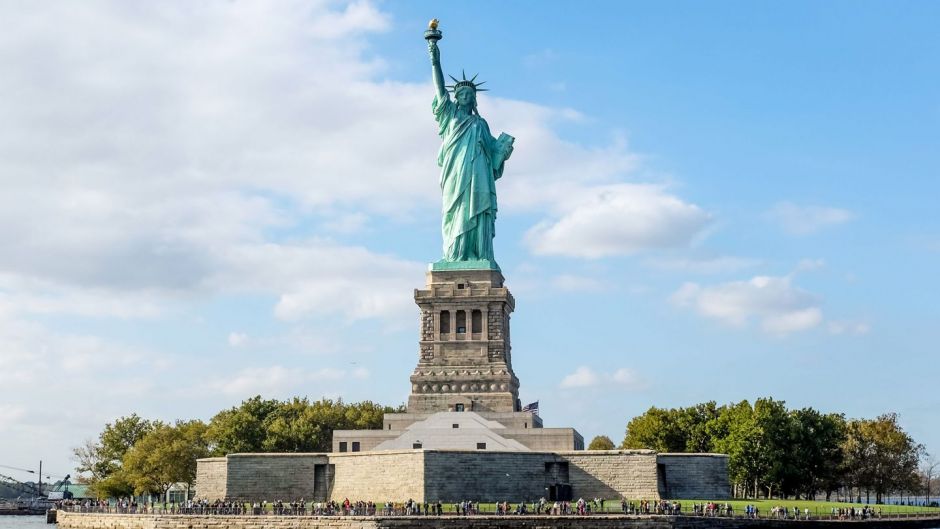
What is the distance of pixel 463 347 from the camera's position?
76750mm

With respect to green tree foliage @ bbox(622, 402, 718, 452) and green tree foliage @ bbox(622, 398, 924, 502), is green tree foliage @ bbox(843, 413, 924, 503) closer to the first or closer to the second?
green tree foliage @ bbox(622, 398, 924, 502)

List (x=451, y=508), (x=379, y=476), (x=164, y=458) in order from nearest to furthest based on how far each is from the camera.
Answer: (x=451, y=508) < (x=379, y=476) < (x=164, y=458)

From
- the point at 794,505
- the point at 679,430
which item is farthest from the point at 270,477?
the point at 679,430

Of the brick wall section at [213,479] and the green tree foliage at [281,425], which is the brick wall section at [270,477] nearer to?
the brick wall section at [213,479]

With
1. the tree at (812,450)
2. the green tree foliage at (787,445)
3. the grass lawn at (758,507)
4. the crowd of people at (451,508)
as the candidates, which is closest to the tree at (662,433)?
the green tree foliage at (787,445)

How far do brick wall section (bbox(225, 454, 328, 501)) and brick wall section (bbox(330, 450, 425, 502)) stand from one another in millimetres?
1589

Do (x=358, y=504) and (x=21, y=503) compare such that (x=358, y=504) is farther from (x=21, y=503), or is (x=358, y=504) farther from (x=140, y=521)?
(x=21, y=503)

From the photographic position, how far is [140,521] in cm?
6288

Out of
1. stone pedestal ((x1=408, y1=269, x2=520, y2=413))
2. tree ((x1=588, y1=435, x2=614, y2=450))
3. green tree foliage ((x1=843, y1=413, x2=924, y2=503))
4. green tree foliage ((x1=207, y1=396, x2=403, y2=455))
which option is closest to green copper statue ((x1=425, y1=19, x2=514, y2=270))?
stone pedestal ((x1=408, y1=269, x2=520, y2=413))

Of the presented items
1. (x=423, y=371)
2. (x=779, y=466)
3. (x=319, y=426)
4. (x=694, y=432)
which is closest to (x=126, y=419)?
(x=319, y=426)

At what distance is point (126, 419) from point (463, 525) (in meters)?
47.7

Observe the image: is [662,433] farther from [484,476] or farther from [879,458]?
[484,476]

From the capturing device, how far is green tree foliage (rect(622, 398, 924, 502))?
8156 centimetres

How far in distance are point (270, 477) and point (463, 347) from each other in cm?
1657
